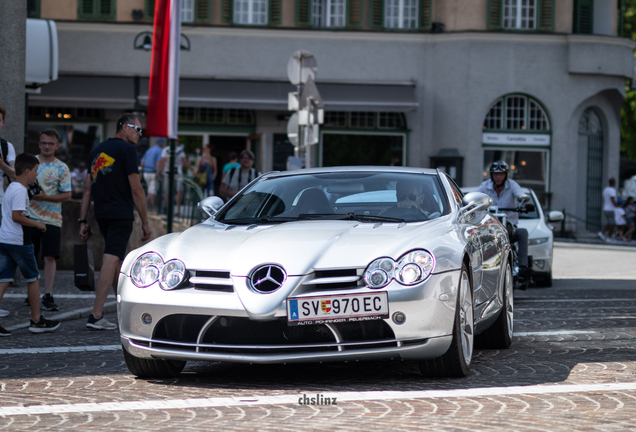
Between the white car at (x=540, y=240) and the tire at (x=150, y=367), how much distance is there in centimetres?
887

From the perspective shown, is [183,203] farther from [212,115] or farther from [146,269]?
[146,269]

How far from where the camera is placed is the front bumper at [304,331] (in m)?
5.50

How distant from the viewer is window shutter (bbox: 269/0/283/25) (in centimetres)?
2883

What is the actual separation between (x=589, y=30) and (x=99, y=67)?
14.6m

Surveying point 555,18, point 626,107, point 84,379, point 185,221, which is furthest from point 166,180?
point 626,107

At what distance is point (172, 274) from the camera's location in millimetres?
5746

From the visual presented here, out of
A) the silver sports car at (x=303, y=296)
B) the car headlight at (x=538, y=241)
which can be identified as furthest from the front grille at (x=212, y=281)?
the car headlight at (x=538, y=241)

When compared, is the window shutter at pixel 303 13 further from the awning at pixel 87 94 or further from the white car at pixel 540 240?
the white car at pixel 540 240

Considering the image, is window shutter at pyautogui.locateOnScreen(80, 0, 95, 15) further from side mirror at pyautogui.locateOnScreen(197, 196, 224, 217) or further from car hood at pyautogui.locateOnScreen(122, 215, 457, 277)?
car hood at pyautogui.locateOnScreen(122, 215, 457, 277)

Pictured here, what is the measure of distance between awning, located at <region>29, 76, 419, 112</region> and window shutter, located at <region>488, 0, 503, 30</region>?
3.13 metres

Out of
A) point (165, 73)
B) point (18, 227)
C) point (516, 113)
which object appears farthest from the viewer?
point (516, 113)

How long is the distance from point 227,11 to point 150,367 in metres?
23.7

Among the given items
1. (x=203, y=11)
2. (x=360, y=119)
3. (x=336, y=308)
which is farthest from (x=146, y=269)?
(x=203, y=11)

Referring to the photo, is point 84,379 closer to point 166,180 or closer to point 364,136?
point 166,180
